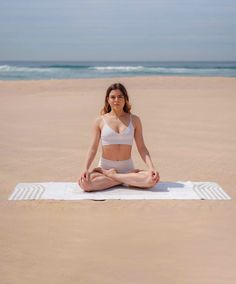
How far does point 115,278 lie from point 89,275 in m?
0.17

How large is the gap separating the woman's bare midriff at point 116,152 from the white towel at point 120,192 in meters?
0.32

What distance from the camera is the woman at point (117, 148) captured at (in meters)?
5.18

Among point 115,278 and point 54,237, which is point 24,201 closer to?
point 54,237

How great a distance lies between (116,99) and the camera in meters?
5.26

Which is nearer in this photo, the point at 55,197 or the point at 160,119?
the point at 55,197

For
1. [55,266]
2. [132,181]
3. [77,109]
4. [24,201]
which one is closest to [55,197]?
[24,201]

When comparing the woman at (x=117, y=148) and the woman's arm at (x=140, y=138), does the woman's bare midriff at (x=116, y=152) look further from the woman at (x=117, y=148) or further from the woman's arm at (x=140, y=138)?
the woman's arm at (x=140, y=138)

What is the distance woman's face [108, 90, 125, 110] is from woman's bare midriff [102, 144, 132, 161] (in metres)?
0.42

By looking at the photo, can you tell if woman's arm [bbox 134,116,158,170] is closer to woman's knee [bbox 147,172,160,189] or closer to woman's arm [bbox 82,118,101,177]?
woman's knee [bbox 147,172,160,189]

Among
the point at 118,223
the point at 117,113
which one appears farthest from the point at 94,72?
the point at 118,223

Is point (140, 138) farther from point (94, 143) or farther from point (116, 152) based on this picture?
point (94, 143)

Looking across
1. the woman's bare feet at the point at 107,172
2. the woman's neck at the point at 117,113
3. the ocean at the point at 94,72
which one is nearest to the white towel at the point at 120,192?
the woman's bare feet at the point at 107,172

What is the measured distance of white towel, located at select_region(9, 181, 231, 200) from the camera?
4.98 metres

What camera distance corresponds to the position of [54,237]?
3822 mm
